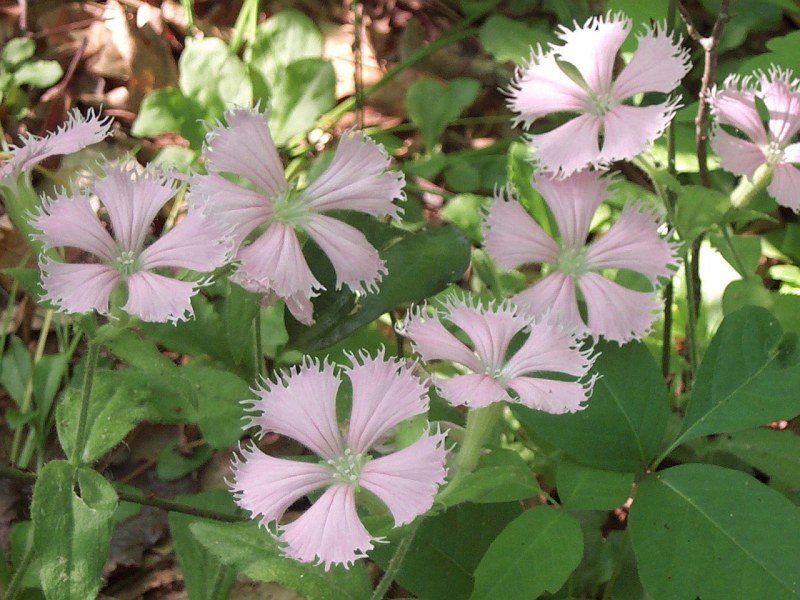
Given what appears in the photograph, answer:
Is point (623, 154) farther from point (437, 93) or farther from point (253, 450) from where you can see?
point (437, 93)

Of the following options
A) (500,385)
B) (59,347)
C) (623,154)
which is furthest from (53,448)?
(623,154)

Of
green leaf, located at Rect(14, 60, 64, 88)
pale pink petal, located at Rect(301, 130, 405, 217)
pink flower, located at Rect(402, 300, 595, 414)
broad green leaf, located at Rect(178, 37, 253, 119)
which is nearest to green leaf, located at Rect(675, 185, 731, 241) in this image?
pink flower, located at Rect(402, 300, 595, 414)

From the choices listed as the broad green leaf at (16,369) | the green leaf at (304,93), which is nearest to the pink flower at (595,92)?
the green leaf at (304,93)

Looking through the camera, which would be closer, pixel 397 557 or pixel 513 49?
pixel 397 557

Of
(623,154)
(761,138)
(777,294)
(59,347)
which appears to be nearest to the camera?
(623,154)

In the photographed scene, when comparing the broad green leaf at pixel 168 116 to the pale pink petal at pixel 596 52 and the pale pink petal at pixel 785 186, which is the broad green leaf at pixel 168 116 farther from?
the pale pink petal at pixel 785 186

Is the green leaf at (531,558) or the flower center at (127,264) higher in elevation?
the flower center at (127,264)
